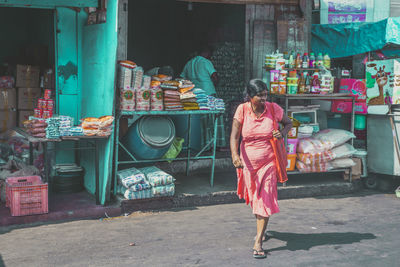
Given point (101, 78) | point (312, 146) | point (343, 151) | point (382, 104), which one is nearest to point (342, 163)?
point (343, 151)

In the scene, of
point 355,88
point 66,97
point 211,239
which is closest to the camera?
point 211,239

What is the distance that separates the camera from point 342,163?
762 cm

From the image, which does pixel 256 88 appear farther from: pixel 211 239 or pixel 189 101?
pixel 189 101

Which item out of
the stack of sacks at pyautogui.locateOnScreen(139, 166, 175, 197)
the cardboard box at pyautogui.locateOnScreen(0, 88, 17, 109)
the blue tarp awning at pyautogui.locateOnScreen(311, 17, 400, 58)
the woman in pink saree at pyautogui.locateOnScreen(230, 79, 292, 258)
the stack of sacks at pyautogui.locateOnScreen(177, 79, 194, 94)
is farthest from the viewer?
the blue tarp awning at pyautogui.locateOnScreen(311, 17, 400, 58)

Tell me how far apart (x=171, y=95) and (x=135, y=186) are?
137 centimetres

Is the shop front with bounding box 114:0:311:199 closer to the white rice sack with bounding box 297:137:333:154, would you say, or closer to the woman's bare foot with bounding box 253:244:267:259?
the white rice sack with bounding box 297:137:333:154

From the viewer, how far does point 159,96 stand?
650 centimetres

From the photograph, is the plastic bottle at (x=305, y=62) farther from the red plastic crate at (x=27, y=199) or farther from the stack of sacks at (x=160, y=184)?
the red plastic crate at (x=27, y=199)

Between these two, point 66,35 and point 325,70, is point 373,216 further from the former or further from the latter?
point 66,35

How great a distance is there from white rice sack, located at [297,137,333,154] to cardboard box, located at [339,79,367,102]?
1.03 metres

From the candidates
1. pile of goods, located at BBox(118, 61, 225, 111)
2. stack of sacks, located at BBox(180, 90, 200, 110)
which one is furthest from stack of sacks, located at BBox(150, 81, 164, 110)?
stack of sacks, located at BBox(180, 90, 200, 110)

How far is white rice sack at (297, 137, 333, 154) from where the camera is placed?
7406 millimetres

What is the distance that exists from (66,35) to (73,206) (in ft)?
8.46

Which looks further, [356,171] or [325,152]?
[356,171]
